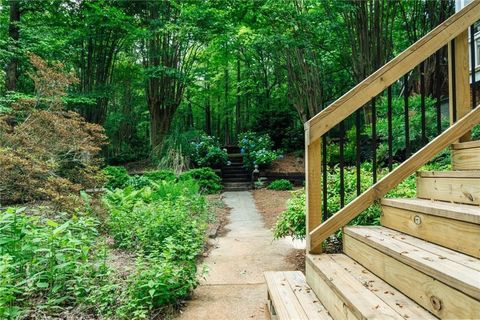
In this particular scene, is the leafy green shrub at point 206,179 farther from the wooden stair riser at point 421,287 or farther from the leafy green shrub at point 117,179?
→ the wooden stair riser at point 421,287

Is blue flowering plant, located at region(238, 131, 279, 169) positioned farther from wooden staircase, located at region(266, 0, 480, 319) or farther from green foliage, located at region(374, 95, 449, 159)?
wooden staircase, located at region(266, 0, 480, 319)

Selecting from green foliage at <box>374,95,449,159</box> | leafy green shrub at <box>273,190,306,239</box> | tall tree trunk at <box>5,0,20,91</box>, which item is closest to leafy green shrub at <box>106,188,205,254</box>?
leafy green shrub at <box>273,190,306,239</box>

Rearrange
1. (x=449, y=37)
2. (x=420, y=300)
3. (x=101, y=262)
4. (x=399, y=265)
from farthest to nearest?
(x=101, y=262)
(x=449, y=37)
(x=399, y=265)
(x=420, y=300)

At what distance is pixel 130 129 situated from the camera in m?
18.8

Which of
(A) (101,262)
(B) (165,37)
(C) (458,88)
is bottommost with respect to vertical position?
(A) (101,262)

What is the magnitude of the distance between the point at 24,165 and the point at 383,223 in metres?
4.91

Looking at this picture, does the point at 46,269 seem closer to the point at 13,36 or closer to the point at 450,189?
the point at 450,189

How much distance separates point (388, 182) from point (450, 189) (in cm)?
37

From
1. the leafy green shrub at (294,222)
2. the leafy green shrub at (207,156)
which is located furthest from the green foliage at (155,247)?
the leafy green shrub at (207,156)

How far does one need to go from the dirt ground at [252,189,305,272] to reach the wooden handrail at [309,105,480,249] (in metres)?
1.34

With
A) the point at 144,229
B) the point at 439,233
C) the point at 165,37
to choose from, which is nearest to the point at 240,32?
the point at 165,37

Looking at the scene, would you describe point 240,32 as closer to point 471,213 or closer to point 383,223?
point 383,223

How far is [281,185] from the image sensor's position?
10211 millimetres

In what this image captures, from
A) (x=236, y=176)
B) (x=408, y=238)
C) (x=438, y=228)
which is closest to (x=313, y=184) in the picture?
(x=408, y=238)
